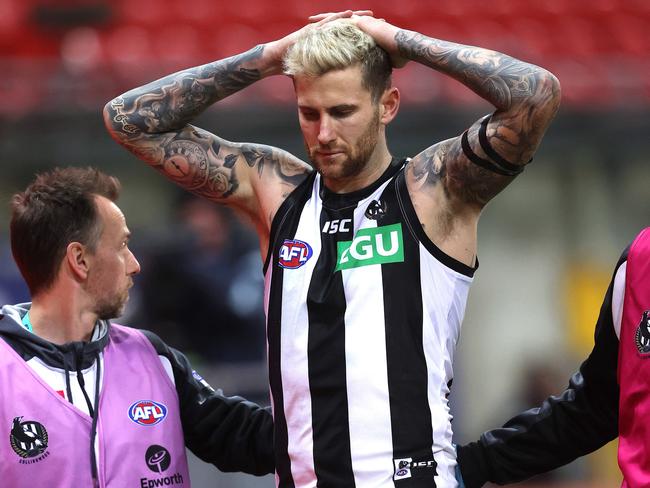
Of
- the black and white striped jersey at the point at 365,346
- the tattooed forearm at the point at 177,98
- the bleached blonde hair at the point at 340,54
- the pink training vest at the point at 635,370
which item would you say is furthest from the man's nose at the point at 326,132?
the pink training vest at the point at 635,370

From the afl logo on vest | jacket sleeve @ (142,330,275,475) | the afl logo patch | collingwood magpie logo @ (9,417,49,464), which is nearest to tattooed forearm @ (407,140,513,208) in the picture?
the afl logo patch

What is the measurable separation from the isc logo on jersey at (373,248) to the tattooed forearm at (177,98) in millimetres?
755

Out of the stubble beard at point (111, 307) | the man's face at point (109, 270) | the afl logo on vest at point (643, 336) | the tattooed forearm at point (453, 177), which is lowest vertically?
the afl logo on vest at point (643, 336)

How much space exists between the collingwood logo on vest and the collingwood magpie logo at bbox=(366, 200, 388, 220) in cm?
109

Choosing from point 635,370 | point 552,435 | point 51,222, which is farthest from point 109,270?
point 635,370

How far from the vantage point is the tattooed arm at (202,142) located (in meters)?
4.30

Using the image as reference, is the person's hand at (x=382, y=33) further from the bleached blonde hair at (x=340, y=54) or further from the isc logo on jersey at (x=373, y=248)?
the isc logo on jersey at (x=373, y=248)

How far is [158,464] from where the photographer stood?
418cm

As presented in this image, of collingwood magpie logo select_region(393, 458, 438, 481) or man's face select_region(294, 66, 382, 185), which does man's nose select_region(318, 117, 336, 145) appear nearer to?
man's face select_region(294, 66, 382, 185)

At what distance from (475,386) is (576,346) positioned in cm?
99

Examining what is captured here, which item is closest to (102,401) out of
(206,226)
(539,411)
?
(539,411)

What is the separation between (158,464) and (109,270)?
2.32 feet

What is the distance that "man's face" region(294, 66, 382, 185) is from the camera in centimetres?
390

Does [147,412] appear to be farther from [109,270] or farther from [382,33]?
[382,33]
